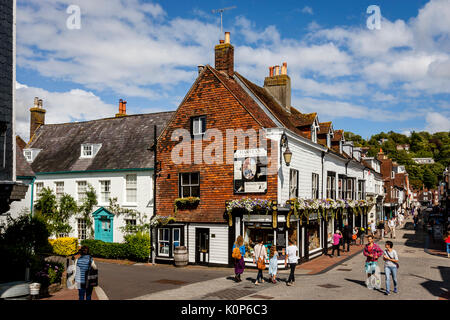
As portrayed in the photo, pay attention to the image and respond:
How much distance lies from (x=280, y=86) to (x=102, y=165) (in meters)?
13.7

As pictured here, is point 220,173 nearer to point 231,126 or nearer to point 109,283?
point 231,126

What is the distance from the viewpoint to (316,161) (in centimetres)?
2586

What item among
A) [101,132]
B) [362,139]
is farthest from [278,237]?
[362,139]

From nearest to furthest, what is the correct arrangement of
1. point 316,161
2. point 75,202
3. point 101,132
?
point 316,161, point 75,202, point 101,132

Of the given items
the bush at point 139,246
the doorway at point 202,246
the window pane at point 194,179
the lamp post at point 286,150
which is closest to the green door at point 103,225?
the bush at point 139,246

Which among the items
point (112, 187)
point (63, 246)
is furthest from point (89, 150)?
point (63, 246)

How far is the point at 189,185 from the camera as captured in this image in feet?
77.5

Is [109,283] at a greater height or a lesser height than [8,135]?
lesser

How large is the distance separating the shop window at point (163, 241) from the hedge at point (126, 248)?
29.0 inches

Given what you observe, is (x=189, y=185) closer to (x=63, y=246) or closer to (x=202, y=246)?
(x=202, y=246)

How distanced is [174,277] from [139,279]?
162 cm

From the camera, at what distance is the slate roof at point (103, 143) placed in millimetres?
28234

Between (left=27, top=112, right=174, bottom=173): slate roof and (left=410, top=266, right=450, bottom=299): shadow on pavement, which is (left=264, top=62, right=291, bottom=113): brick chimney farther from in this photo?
(left=410, top=266, right=450, bottom=299): shadow on pavement

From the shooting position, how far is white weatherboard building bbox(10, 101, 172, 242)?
87.1 feet
